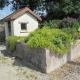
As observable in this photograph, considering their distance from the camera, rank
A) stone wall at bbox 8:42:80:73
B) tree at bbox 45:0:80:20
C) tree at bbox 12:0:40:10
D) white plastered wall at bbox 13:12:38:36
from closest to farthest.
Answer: stone wall at bbox 8:42:80:73 → white plastered wall at bbox 13:12:38:36 → tree at bbox 45:0:80:20 → tree at bbox 12:0:40:10

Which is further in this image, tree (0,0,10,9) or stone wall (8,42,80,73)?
tree (0,0,10,9)

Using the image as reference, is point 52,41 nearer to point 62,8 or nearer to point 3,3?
point 62,8

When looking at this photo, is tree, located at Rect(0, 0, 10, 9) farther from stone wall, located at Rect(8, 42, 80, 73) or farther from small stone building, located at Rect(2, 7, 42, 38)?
stone wall, located at Rect(8, 42, 80, 73)

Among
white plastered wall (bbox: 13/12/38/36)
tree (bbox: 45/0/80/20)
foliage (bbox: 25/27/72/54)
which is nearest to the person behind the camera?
foliage (bbox: 25/27/72/54)

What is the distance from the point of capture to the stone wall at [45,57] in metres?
7.10

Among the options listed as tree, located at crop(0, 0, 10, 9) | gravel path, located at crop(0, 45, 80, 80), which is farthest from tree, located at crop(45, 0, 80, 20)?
gravel path, located at crop(0, 45, 80, 80)

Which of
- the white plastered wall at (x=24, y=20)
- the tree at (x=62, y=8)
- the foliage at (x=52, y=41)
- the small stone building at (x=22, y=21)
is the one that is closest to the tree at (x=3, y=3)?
the tree at (x=62, y=8)

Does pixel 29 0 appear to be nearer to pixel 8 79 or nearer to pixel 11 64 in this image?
pixel 11 64

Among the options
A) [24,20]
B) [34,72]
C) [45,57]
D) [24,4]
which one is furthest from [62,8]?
[34,72]

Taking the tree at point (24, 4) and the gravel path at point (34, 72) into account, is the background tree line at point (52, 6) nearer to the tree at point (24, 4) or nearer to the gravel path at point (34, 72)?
the tree at point (24, 4)

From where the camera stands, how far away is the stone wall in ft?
23.3

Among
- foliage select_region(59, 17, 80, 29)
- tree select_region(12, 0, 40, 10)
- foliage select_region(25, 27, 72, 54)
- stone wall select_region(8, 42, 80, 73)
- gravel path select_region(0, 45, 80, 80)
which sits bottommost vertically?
gravel path select_region(0, 45, 80, 80)

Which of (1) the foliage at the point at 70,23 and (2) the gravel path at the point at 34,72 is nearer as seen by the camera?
(2) the gravel path at the point at 34,72

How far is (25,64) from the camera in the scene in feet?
27.7
